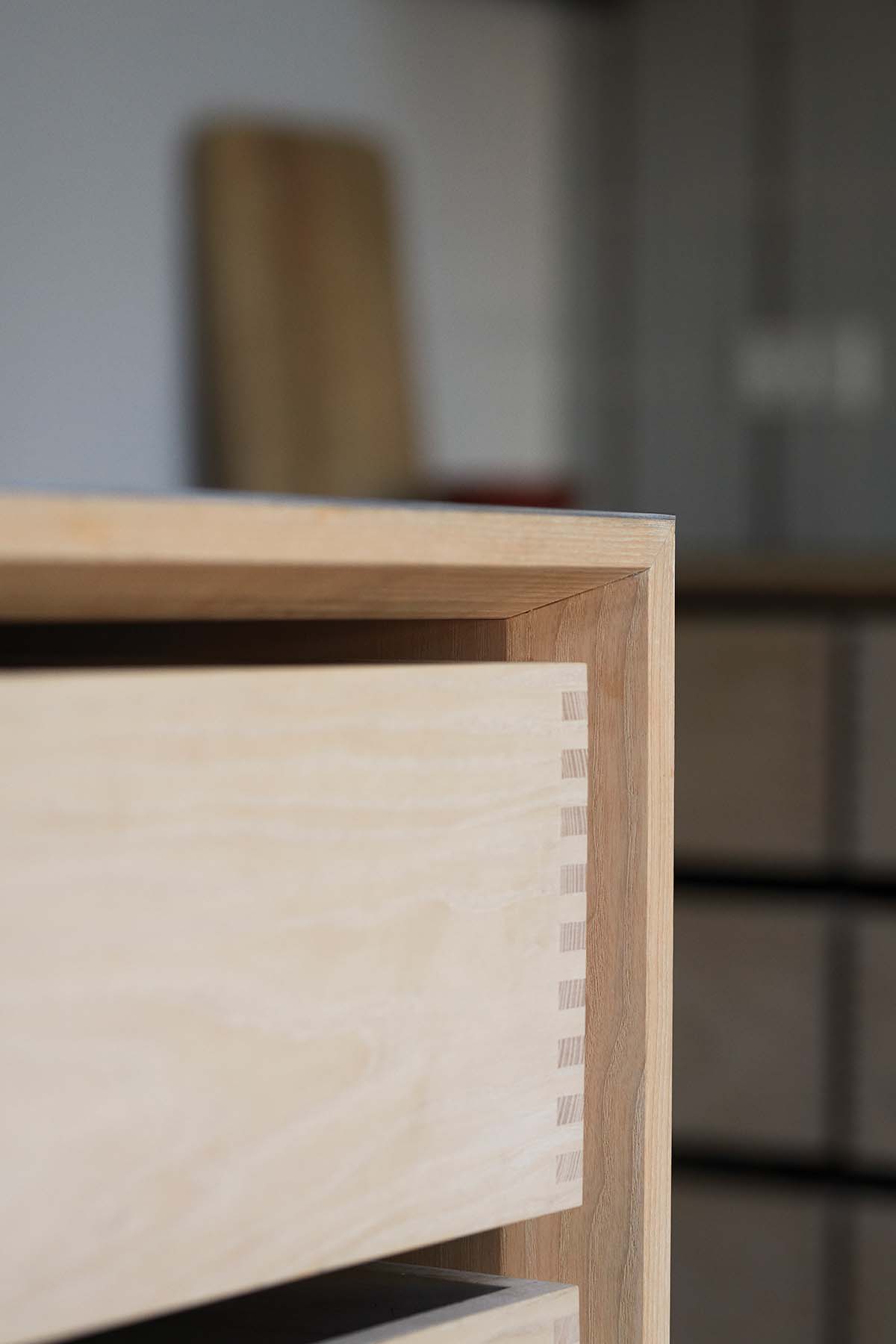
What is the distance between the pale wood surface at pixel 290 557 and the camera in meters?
0.48

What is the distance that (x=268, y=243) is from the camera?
274 centimetres

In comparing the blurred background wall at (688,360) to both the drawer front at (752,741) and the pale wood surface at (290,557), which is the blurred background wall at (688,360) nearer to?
the drawer front at (752,741)

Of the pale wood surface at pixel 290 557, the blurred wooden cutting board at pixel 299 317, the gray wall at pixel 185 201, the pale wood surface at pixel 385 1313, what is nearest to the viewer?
the pale wood surface at pixel 290 557

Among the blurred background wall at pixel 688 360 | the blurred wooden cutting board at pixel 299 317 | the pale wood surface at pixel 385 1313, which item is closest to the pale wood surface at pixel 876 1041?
the blurred background wall at pixel 688 360

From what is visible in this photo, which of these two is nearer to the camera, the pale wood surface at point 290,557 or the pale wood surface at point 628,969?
the pale wood surface at point 290,557

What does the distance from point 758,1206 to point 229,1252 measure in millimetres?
1342

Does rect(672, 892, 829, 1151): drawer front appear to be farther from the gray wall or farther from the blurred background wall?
the gray wall

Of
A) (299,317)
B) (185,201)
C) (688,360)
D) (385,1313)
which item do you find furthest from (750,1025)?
(688,360)

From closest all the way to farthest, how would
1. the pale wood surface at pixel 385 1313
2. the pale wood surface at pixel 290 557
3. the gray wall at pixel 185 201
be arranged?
the pale wood surface at pixel 290 557 < the pale wood surface at pixel 385 1313 < the gray wall at pixel 185 201

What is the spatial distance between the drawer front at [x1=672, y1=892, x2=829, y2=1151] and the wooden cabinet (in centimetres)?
112

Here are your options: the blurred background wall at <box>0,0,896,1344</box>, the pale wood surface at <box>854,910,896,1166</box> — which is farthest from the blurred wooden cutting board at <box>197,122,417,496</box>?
the pale wood surface at <box>854,910,896,1166</box>

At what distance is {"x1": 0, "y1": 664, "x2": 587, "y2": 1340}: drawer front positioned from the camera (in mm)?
484

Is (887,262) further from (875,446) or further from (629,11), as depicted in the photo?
(629,11)

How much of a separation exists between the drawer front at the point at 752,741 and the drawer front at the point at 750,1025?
0.21 ft
